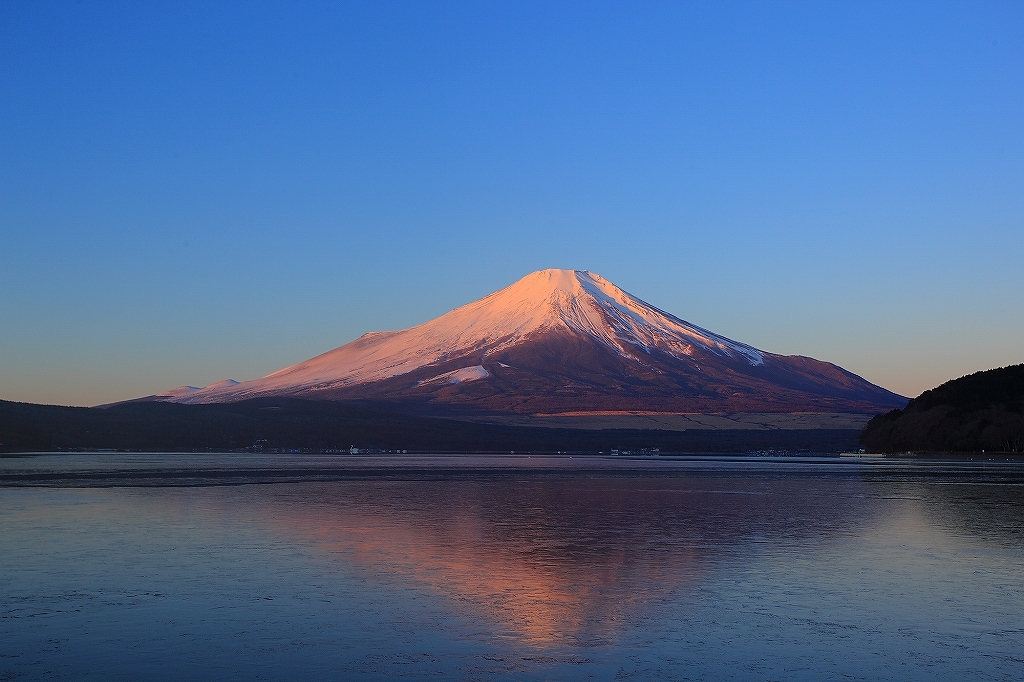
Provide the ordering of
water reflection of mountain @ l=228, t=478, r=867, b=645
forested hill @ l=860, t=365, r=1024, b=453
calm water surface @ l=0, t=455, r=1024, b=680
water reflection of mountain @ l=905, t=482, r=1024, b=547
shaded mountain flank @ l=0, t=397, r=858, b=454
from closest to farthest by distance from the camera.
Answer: calm water surface @ l=0, t=455, r=1024, b=680, water reflection of mountain @ l=228, t=478, r=867, b=645, water reflection of mountain @ l=905, t=482, r=1024, b=547, forested hill @ l=860, t=365, r=1024, b=453, shaded mountain flank @ l=0, t=397, r=858, b=454

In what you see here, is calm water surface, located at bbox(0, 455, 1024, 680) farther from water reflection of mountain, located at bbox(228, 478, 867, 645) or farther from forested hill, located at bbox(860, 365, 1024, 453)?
forested hill, located at bbox(860, 365, 1024, 453)

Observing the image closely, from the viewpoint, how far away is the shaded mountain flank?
144375 millimetres

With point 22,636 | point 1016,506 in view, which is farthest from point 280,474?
point 22,636

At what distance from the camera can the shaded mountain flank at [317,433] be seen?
144m

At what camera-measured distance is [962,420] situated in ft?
378

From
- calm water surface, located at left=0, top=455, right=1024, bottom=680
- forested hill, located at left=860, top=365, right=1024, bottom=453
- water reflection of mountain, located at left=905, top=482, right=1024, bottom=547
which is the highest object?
forested hill, located at left=860, top=365, right=1024, bottom=453

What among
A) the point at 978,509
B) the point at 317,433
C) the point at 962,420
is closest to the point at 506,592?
the point at 978,509

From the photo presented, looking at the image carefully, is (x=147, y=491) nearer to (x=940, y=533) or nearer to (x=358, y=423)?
(x=940, y=533)

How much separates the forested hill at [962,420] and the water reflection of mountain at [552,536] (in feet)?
229

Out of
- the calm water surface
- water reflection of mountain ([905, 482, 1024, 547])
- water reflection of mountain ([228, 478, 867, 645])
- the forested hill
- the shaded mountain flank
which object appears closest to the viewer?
the calm water surface

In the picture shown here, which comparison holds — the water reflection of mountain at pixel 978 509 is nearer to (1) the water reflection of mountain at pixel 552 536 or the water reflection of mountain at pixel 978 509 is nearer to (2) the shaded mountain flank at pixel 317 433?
(1) the water reflection of mountain at pixel 552 536

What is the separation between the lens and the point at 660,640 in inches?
536

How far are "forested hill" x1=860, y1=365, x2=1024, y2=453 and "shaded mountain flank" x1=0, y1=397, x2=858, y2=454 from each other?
127ft

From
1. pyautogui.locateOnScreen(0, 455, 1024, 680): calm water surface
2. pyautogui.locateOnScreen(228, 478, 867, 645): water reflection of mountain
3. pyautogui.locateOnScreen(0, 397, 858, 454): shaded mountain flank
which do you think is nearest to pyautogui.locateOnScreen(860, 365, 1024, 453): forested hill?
pyautogui.locateOnScreen(0, 397, 858, 454): shaded mountain flank
